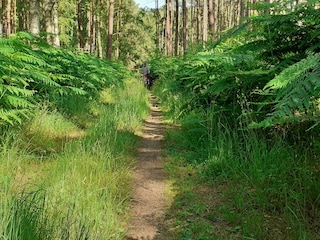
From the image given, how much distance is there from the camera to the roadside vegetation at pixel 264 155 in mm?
2709

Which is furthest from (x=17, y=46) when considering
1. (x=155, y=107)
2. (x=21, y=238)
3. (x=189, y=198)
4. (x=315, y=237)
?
(x=155, y=107)

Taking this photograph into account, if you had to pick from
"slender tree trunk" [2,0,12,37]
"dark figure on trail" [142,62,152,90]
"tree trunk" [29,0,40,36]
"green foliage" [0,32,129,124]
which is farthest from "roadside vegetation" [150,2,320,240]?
"dark figure on trail" [142,62,152,90]

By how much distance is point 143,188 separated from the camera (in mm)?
4227

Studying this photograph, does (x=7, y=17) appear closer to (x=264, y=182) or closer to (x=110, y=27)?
(x=110, y=27)

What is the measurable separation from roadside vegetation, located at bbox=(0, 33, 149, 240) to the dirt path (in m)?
0.14

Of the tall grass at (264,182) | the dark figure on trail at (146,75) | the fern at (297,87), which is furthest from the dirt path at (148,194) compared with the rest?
the dark figure on trail at (146,75)

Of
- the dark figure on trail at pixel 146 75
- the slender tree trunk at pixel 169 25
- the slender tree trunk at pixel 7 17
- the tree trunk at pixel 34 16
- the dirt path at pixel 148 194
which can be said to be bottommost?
the dirt path at pixel 148 194

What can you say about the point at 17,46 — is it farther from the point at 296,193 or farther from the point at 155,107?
the point at 155,107

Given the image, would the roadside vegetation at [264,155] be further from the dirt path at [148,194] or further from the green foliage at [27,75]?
the green foliage at [27,75]

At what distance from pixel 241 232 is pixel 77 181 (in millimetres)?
1626

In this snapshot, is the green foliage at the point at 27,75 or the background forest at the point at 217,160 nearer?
the background forest at the point at 217,160

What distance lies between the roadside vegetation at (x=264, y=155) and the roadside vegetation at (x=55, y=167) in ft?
2.46

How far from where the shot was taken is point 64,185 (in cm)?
310

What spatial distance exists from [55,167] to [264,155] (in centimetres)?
230
